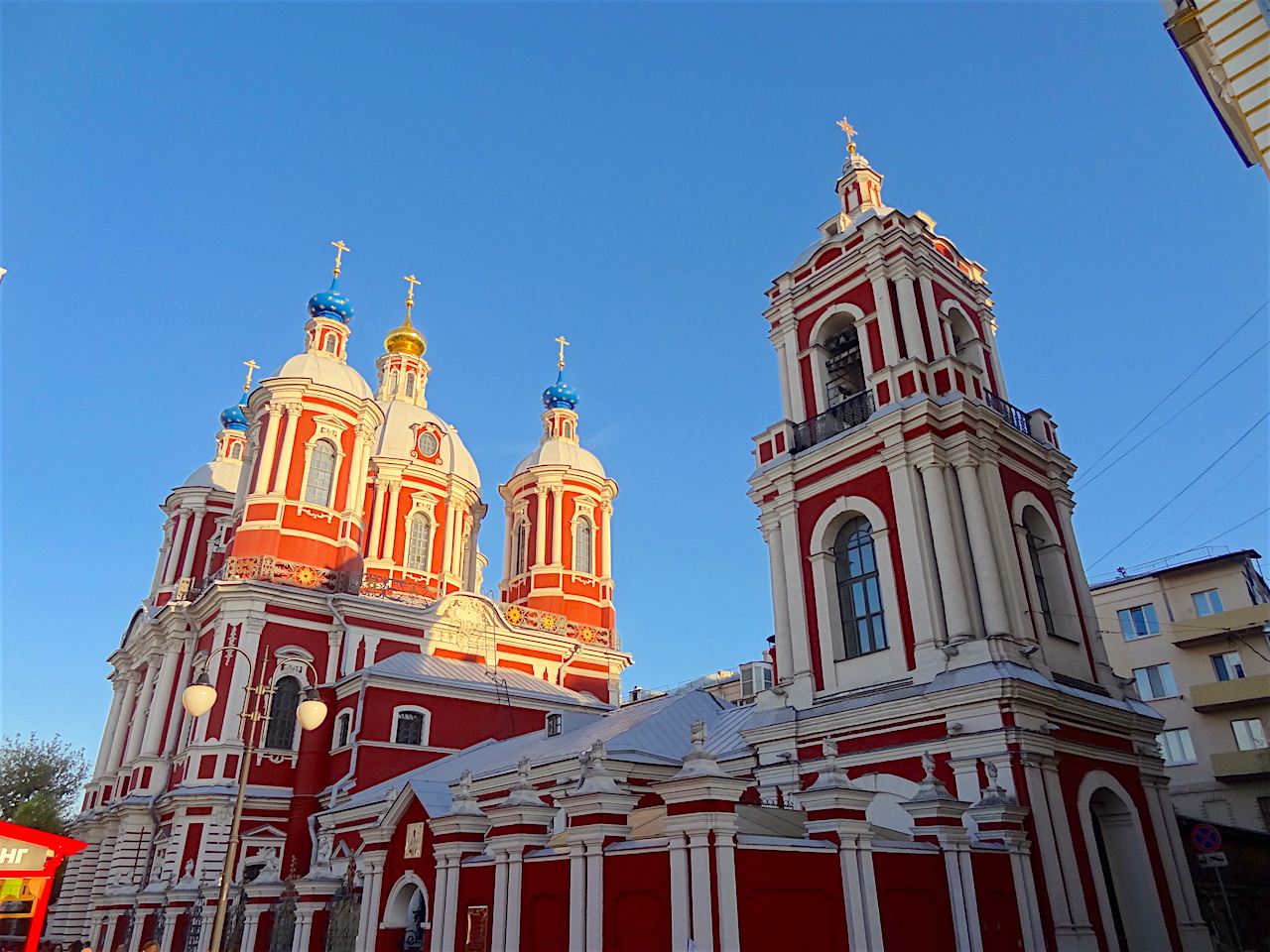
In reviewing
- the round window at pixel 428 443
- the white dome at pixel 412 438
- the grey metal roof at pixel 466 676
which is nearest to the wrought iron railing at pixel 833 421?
the grey metal roof at pixel 466 676

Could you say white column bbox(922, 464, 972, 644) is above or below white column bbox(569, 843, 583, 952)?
above

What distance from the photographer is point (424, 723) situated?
25141 millimetres

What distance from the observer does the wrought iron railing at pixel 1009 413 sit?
53.7ft

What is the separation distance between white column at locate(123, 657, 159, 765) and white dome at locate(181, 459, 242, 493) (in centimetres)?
1004

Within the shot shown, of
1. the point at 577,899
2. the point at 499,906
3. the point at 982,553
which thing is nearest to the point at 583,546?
the point at 982,553

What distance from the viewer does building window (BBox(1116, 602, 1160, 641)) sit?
26953 millimetres

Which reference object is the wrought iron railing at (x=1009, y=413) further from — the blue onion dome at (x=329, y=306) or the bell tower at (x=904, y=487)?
the blue onion dome at (x=329, y=306)

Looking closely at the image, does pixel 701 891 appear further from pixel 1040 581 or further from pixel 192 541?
pixel 192 541

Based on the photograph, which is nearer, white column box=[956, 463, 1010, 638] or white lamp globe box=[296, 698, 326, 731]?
white lamp globe box=[296, 698, 326, 731]

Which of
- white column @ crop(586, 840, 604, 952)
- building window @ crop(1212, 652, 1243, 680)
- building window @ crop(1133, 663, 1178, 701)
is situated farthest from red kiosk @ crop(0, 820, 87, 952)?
building window @ crop(1212, 652, 1243, 680)

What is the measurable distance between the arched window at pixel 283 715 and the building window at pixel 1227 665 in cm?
2711

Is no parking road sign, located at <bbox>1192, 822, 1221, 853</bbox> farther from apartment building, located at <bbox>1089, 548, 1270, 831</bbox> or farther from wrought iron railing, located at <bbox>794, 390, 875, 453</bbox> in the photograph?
apartment building, located at <bbox>1089, 548, 1270, 831</bbox>

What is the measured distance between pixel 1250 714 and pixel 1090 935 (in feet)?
56.5

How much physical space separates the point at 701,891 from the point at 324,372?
A: 26110 millimetres
